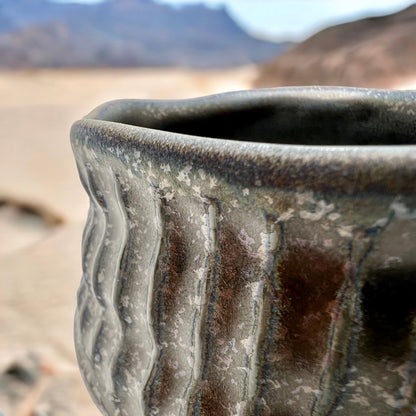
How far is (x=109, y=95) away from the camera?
4.05 m

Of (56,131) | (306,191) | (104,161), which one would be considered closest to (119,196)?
(104,161)

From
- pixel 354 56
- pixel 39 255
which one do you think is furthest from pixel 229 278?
pixel 354 56

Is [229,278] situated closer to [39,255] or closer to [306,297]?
[306,297]

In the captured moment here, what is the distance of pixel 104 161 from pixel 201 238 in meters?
0.10

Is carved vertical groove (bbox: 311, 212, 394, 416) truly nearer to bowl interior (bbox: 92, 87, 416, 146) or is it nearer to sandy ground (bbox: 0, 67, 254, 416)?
bowl interior (bbox: 92, 87, 416, 146)

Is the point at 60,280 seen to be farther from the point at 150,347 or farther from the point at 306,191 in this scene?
the point at 306,191

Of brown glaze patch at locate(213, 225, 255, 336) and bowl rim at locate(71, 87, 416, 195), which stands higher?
bowl rim at locate(71, 87, 416, 195)

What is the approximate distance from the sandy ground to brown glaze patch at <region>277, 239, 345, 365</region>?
519 millimetres

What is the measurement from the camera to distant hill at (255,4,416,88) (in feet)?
9.34

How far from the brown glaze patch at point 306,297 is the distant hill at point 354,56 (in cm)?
270

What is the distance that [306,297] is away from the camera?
30cm

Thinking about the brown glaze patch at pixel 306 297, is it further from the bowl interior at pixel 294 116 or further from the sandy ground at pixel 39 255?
the sandy ground at pixel 39 255

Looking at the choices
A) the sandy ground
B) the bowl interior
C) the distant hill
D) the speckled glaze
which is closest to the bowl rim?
the speckled glaze

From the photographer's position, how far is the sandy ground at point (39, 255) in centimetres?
77
